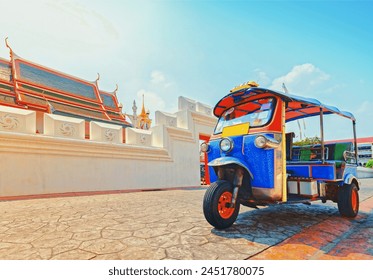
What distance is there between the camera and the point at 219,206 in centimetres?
318

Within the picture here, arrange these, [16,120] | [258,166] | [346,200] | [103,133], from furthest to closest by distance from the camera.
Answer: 1. [103,133]
2. [16,120]
3. [346,200]
4. [258,166]

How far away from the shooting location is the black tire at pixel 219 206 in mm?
3031

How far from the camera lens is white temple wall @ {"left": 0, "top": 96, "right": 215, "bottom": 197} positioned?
690 centimetres

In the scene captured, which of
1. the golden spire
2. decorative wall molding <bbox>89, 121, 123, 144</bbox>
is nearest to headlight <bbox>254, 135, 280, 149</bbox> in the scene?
decorative wall molding <bbox>89, 121, 123, 144</bbox>

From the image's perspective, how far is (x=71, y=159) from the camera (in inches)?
314

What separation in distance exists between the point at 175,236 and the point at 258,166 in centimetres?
155

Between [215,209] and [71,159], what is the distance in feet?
22.2

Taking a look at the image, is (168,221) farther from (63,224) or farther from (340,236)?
(340,236)

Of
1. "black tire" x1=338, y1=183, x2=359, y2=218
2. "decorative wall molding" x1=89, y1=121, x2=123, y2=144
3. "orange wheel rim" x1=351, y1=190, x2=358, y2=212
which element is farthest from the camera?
"decorative wall molding" x1=89, y1=121, x2=123, y2=144

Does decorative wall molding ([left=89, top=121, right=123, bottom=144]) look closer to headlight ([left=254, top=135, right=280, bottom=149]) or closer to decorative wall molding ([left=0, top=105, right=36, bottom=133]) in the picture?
decorative wall molding ([left=0, top=105, right=36, bottom=133])

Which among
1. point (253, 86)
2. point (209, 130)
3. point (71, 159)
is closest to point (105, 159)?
point (71, 159)

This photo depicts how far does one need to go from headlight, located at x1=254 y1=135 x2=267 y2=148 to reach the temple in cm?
1240

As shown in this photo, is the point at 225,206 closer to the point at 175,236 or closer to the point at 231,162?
the point at 231,162

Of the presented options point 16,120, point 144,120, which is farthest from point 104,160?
point 144,120
